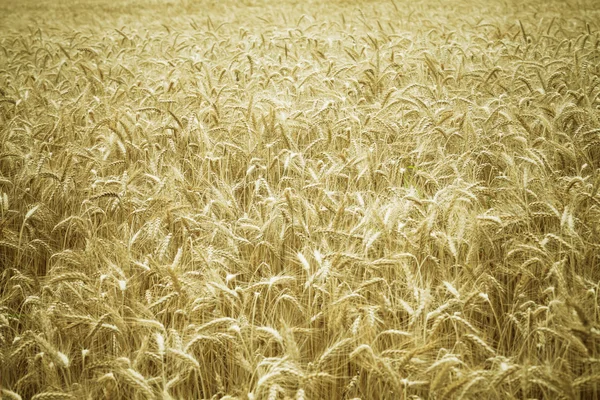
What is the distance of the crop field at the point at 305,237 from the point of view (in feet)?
5.06

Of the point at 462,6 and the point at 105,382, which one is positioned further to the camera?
the point at 462,6

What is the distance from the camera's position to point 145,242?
228 cm

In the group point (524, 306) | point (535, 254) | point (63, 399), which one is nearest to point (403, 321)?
point (524, 306)

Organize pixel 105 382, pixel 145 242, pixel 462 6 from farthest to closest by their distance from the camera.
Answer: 1. pixel 462 6
2. pixel 145 242
3. pixel 105 382

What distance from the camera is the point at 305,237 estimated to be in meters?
2.15

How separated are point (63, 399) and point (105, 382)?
15 centimetres

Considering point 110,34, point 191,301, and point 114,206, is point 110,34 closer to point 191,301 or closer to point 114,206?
point 114,206

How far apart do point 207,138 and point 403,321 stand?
6.78ft

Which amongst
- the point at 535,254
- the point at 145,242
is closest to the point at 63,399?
the point at 145,242

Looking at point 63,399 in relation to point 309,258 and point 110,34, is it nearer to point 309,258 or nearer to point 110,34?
point 309,258

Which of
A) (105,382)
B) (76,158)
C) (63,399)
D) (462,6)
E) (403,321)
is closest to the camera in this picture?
(63,399)

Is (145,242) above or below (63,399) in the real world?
above

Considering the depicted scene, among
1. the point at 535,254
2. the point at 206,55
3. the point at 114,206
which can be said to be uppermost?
the point at 206,55

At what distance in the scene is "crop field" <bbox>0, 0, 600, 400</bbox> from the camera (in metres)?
1.54
